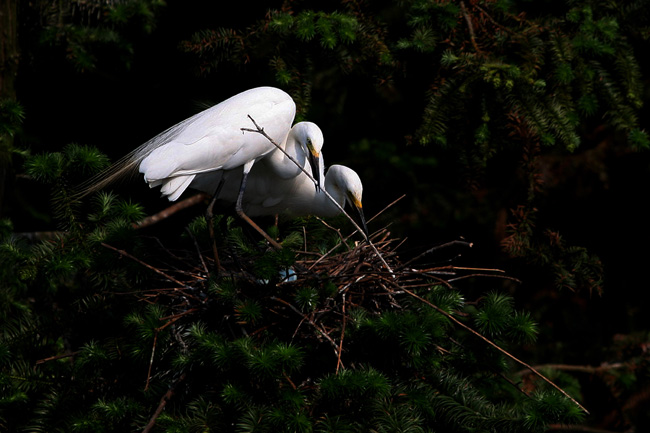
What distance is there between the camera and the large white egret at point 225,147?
7.90 ft

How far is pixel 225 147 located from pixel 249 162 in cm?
15

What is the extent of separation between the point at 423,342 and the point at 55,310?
54.7 inches

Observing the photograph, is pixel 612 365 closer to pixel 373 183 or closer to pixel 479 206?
pixel 479 206

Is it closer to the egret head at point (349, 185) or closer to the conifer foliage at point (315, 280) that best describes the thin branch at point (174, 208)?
the conifer foliage at point (315, 280)

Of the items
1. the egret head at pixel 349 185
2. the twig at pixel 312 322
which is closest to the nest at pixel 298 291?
the twig at pixel 312 322

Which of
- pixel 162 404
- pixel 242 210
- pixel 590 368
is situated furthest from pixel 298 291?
pixel 590 368

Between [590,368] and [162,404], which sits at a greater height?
[162,404]

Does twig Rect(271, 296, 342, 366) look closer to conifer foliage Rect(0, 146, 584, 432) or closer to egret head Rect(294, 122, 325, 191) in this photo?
conifer foliage Rect(0, 146, 584, 432)

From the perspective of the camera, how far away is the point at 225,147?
254 centimetres

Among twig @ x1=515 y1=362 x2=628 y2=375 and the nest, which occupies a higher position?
the nest

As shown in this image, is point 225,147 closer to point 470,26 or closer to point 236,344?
point 236,344

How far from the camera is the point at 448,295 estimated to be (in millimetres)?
2197

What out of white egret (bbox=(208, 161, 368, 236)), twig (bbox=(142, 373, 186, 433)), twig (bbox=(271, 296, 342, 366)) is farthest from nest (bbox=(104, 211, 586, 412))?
white egret (bbox=(208, 161, 368, 236))

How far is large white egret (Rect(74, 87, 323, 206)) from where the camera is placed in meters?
2.41
